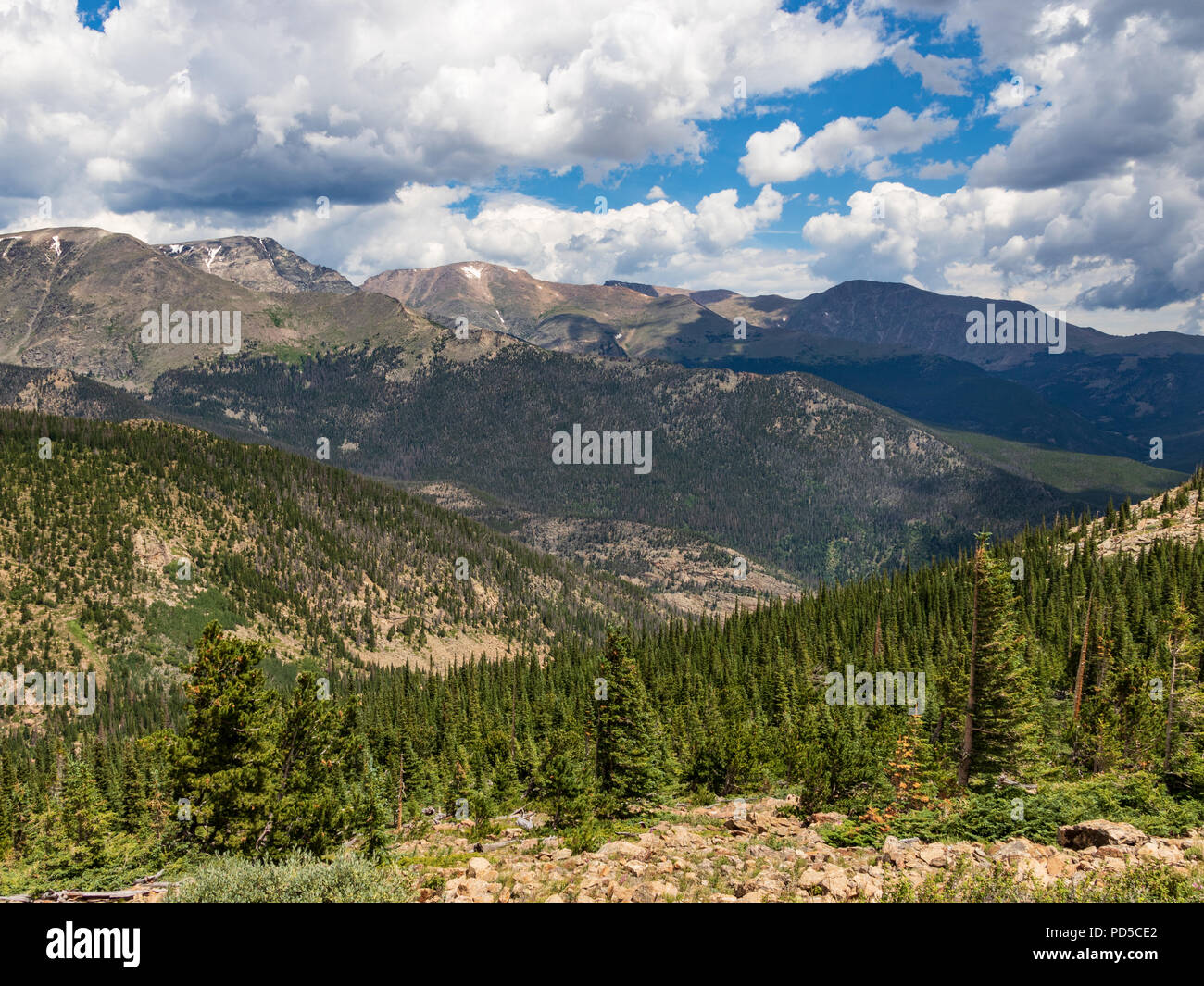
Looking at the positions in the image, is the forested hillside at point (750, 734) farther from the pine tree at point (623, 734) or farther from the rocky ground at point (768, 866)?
the rocky ground at point (768, 866)

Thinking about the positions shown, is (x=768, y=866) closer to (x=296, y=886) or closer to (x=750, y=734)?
(x=296, y=886)

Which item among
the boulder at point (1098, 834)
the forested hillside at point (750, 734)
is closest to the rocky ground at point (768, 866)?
the boulder at point (1098, 834)

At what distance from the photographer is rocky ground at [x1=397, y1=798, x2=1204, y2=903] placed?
896 inches

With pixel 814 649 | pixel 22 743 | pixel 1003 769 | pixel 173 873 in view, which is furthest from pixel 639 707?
pixel 22 743

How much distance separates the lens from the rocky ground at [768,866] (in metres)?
22.7

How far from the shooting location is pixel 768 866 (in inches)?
1070

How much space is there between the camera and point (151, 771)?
381ft

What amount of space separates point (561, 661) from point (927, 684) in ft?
294

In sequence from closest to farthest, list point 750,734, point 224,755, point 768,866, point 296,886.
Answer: point 296,886 → point 768,866 → point 224,755 → point 750,734

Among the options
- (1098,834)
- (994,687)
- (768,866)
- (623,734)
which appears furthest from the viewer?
(623,734)

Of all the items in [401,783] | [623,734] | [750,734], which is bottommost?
[401,783]

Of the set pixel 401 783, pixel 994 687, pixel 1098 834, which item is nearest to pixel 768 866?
pixel 1098 834

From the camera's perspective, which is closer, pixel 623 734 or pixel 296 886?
pixel 296 886
